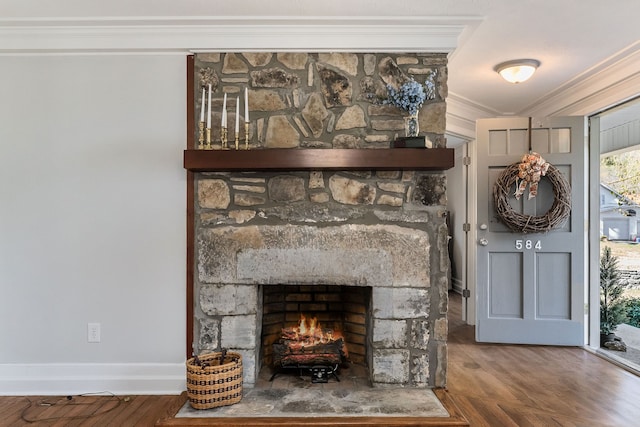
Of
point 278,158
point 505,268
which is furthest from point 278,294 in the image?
point 505,268

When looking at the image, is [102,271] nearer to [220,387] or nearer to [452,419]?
[220,387]

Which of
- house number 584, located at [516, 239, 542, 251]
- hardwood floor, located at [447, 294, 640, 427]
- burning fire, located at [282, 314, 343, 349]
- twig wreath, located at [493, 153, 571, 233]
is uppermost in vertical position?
twig wreath, located at [493, 153, 571, 233]

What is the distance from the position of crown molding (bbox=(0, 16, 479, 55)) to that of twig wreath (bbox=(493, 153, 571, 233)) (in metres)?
1.59

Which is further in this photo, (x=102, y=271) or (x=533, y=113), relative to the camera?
(x=533, y=113)

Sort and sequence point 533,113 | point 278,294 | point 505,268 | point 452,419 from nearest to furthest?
point 452,419
point 278,294
point 505,268
point 533,113

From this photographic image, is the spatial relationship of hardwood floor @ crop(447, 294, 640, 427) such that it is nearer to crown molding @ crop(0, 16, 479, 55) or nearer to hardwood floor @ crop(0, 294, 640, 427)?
hardwood floor @ crop(0, 294, 640, 427)

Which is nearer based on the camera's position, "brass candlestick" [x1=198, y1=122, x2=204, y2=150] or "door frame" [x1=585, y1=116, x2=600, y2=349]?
"brass candlestick" [x1=198, y1=122, x2=204, y2=150]

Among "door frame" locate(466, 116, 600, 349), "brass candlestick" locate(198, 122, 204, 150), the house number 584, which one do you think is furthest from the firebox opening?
"door frame" locate(466, 116, 600, 349)

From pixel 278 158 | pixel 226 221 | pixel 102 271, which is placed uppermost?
pixel 278 158

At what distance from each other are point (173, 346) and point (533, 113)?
416 centimetres

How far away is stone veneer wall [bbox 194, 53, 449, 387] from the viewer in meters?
2.51

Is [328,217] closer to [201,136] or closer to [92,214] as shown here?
[201,136]

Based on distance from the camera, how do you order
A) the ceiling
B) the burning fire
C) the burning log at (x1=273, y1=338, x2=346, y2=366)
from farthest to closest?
the burning fire, the burning log at (x1=273, y1=338, x2=346, y2=366), the ceiling

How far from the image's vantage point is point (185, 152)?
2.42 meters
